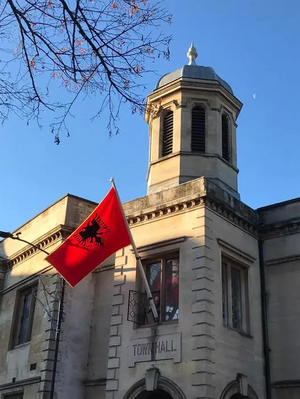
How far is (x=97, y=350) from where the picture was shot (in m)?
20.2

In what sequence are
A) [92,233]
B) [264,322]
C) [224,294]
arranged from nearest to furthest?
[92,233] → [224,294] → [264,322]

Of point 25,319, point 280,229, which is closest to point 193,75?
point 280,229

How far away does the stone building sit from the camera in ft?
53.9

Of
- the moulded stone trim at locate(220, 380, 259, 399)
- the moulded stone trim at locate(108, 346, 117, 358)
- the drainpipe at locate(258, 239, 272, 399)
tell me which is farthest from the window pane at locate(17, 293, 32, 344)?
the drainpipe at locate(258, 239, 272, 399)

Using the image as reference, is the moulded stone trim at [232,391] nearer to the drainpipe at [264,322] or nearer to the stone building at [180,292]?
the stone building at [180,292]

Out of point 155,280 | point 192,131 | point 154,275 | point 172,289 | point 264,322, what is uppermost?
point 192,131

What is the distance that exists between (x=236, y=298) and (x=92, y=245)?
5.43 m

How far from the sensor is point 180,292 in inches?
669

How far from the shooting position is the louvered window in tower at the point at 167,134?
861 inches

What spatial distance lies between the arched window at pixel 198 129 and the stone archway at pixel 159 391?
934cm

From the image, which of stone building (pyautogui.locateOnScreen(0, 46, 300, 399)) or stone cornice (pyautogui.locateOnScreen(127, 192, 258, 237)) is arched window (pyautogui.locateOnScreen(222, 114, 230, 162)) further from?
stone cornice (pyautogui.locateOnScreen(127, 192, 258, 237))

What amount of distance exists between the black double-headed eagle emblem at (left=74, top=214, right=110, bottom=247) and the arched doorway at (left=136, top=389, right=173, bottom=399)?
195 inches

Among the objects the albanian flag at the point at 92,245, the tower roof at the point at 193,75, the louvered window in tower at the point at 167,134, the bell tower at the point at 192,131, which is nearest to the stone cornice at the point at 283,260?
the bell tower at the point at 192,131

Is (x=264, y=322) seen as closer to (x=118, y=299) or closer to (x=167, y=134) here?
(x=118, y=299)
